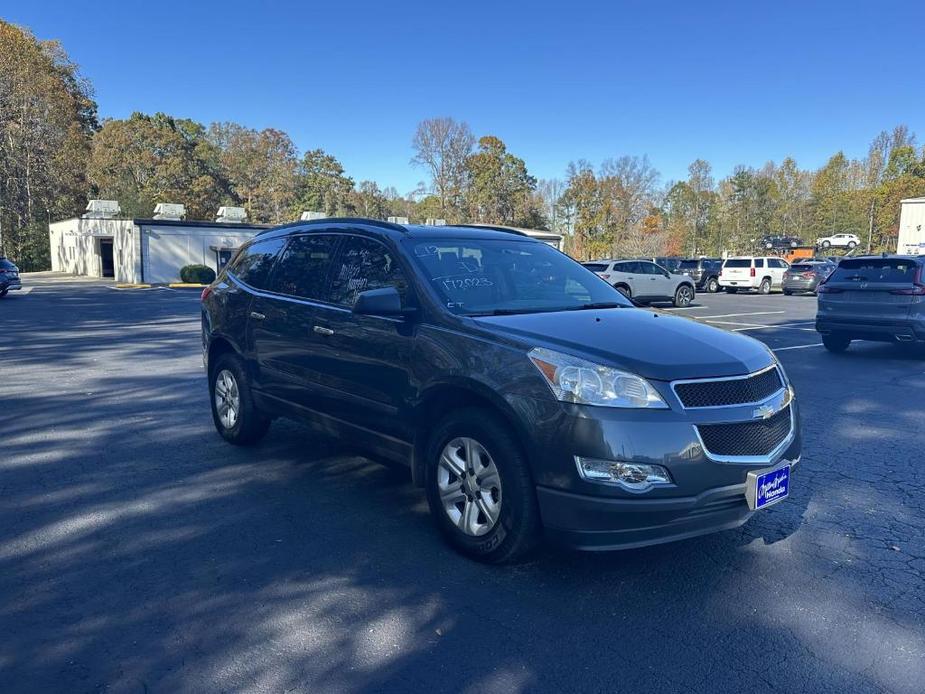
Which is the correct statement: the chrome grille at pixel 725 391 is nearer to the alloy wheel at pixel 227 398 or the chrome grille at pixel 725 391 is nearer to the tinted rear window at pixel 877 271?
the alloy wheel at pixel 227 398

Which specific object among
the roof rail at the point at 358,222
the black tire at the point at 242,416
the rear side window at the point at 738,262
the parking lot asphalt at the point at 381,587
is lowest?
the parking lot asphalt at the point at 381,587

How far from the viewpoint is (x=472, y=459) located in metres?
3.62

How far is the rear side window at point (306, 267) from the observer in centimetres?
485

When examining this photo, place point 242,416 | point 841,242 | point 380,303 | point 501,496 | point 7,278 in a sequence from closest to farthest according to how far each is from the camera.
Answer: point 501,496 → point 380,303 → point 242,416 → point 7,278 → point 841,242

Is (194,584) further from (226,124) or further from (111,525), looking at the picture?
(226,124)

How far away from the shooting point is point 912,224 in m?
51.9

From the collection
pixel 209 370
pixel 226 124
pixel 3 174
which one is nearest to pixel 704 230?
pixel 226 124

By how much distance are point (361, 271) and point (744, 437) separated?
8.66 ft

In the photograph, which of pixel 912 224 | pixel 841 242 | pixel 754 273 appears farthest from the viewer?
pixel 841 242

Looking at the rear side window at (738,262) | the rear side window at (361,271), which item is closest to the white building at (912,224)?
the rear side window at (738,262)

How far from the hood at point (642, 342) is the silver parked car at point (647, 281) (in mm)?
20244

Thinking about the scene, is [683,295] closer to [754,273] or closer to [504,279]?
[754,273]

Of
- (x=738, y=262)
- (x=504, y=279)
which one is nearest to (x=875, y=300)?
(x=504, y=279)

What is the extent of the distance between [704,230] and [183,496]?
79.8 metres
